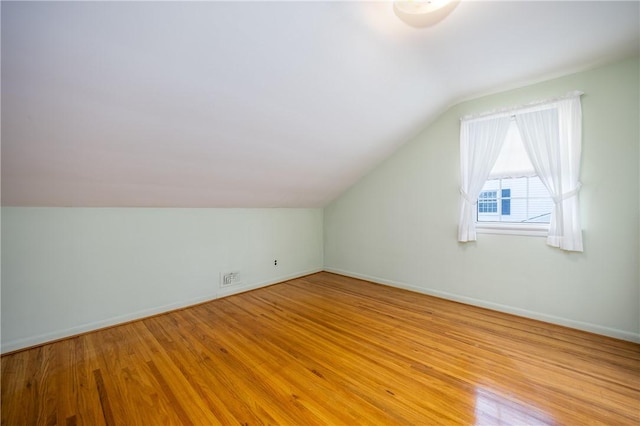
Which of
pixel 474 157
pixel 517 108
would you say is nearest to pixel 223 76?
pixel 474 157

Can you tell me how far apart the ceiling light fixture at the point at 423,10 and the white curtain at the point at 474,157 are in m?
1.57

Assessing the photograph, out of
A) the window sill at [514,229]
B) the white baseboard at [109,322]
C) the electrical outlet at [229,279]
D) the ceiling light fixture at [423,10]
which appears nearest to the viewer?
the ceiling light fixture at [423,10]

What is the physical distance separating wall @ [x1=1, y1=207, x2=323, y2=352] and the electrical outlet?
0.17 ft

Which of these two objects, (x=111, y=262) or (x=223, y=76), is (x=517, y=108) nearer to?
(x=223, y=76)

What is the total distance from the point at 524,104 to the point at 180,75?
312 centimetres

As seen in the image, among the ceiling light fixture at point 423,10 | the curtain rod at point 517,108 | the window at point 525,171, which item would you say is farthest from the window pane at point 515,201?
the ceiling light fixture at point 423,10

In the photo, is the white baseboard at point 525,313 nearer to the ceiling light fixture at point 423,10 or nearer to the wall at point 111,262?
the wall at point 111,262

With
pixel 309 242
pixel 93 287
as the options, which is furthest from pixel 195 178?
pixel 309 242

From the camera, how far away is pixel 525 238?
8.57 ft

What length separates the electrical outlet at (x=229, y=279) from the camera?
127 inches

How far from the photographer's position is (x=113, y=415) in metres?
1.39

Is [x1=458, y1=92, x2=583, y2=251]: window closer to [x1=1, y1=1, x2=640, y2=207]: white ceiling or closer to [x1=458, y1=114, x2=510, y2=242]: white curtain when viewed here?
[x1=458, y1=114, x2=510, y2=242]: white curtain

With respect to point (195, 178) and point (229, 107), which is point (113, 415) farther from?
point (229, 107)

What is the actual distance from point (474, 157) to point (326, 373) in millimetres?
2695
